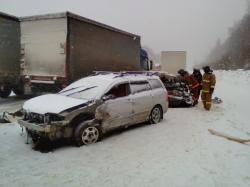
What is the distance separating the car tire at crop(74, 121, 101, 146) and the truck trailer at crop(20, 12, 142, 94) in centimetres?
444

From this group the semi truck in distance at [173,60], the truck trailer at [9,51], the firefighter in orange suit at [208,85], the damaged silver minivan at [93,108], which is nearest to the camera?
the damaged silver minivan at [93,108]

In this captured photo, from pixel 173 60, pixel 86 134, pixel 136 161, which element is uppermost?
pixel 173 60

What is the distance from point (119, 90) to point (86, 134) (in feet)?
5.38

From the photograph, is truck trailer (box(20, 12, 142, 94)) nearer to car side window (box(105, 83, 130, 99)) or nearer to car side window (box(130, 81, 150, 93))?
car side window (box(130, 81, 150, 93))

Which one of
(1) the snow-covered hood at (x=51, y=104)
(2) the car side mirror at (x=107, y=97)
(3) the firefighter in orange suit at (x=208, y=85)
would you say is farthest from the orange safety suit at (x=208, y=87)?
(1) the snow-covered hood at (x=51, y=104)

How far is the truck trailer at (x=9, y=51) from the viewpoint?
12477mm

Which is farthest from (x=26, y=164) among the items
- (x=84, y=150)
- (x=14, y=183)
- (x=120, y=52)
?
(x=120, y=52)

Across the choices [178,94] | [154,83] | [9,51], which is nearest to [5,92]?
[9,51]

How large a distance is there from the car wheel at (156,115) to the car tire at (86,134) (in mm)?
2458

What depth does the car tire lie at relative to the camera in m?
6.55

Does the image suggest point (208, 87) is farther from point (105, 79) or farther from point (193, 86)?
point (105, 79)

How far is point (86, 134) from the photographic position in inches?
265

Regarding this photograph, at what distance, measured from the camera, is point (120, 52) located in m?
14.9

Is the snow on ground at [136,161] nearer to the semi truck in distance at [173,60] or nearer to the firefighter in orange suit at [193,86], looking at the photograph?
the firefighter in orange suit at [193,86]
